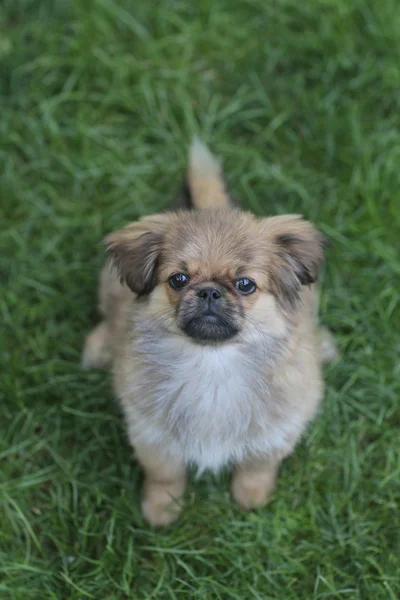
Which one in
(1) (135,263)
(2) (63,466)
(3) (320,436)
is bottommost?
(2) (63,466)

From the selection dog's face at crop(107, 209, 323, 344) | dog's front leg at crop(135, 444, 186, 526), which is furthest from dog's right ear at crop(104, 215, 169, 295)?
dog's front leg at crop(135, 444, 186, 526)

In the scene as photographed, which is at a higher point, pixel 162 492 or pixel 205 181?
pixel 205 181

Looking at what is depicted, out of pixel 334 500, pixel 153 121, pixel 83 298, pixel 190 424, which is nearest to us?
pixel 190 424

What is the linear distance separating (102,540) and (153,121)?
218 cm

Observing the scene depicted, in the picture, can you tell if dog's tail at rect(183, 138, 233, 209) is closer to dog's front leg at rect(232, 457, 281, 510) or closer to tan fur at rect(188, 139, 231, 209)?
tan fur at rect(188, 139, 231, 209)

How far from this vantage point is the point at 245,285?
8.37 ft

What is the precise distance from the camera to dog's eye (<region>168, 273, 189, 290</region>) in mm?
2570

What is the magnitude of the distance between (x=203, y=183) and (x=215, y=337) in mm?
900

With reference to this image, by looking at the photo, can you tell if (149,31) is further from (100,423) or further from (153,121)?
(100,423)

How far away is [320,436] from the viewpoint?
3354 mm

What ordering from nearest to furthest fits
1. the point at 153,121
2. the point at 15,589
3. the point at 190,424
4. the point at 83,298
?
the point at 190,424 → the point at 15,589 → the point at 83,298 → the point at 153,121

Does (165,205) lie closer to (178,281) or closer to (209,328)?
(178,281)

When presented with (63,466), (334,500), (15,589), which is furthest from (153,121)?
(15,589)

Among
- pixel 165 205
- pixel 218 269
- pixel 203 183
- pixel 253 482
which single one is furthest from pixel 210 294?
pixel 165 205
